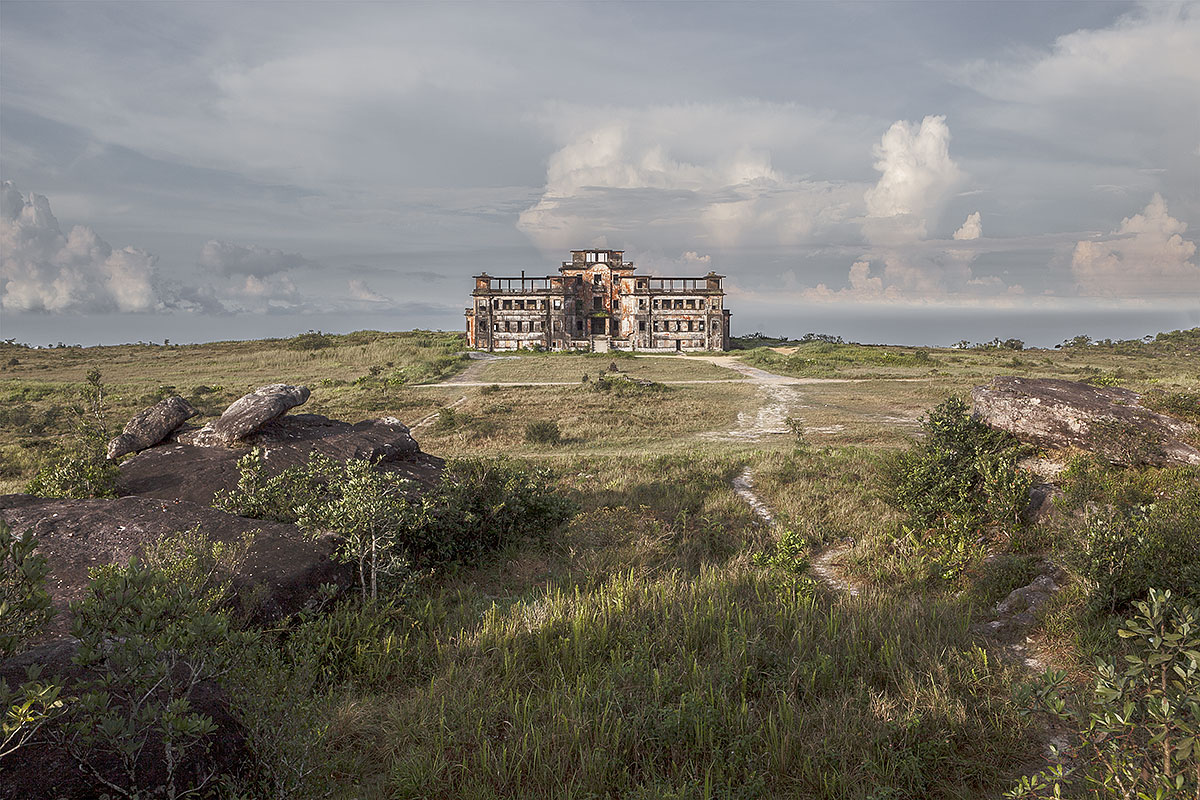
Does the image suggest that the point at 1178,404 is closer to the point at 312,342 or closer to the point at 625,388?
the point at 625,388

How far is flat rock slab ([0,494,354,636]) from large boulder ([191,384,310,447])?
371 cm

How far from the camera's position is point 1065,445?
12117 millimetres

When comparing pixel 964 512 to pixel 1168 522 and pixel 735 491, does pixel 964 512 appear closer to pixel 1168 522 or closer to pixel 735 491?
pixel 1168 522

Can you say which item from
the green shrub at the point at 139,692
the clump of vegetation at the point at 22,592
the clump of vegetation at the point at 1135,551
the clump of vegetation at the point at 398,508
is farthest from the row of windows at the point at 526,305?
the clump of vegetation at the point at 22,592

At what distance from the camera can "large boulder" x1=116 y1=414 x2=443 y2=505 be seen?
10758 millimetres

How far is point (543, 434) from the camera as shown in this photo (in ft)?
79.6

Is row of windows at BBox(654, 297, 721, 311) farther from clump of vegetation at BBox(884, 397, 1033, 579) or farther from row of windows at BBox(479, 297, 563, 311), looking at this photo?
clump of vegetation at BBox(884, 397, 1033, 579)

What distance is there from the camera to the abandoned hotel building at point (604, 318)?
79438mm

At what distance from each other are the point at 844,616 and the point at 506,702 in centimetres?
394

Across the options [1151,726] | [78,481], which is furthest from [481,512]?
[1151,726]

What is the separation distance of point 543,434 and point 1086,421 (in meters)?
16.8

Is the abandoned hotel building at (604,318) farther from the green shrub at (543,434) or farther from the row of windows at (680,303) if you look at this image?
the green shrub at (543,434)

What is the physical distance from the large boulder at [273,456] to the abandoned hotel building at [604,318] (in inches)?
2620

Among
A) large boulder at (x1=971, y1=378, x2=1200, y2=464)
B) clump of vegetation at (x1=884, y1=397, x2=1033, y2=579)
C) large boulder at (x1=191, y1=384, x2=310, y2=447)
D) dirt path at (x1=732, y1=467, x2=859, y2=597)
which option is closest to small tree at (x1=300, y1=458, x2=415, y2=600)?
large boulder at (x1=191, y1=384, x2=310, y2=447)
